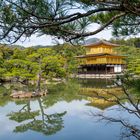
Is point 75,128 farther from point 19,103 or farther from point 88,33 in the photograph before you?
point 88,33

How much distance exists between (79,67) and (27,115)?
20.6m

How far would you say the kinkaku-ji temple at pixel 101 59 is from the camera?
27.0 metres

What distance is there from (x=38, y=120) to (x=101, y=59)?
1959cm

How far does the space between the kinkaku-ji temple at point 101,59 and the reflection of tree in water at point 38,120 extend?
17.8 m

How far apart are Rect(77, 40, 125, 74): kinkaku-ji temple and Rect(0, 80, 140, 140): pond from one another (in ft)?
52.6

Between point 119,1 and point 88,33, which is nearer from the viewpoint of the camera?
point 119,1

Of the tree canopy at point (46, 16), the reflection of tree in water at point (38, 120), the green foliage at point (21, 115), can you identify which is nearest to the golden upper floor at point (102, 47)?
the reflection of tree in water at point (38, 120)

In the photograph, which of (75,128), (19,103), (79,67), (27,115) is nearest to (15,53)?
(79,67)

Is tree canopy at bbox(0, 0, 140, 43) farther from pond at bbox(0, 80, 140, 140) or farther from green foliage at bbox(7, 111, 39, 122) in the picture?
green foliage at bbox(7, 111, 39, 122)

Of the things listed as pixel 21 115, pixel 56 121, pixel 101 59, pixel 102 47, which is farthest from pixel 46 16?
pixel 102 47

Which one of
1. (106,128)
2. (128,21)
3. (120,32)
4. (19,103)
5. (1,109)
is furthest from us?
(19,103)

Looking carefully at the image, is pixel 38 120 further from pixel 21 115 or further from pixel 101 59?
pixel 101 59

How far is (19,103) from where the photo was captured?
10.9 meters

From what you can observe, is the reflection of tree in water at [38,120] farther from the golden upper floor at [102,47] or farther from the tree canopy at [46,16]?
the golden upper floor at [102,47]
